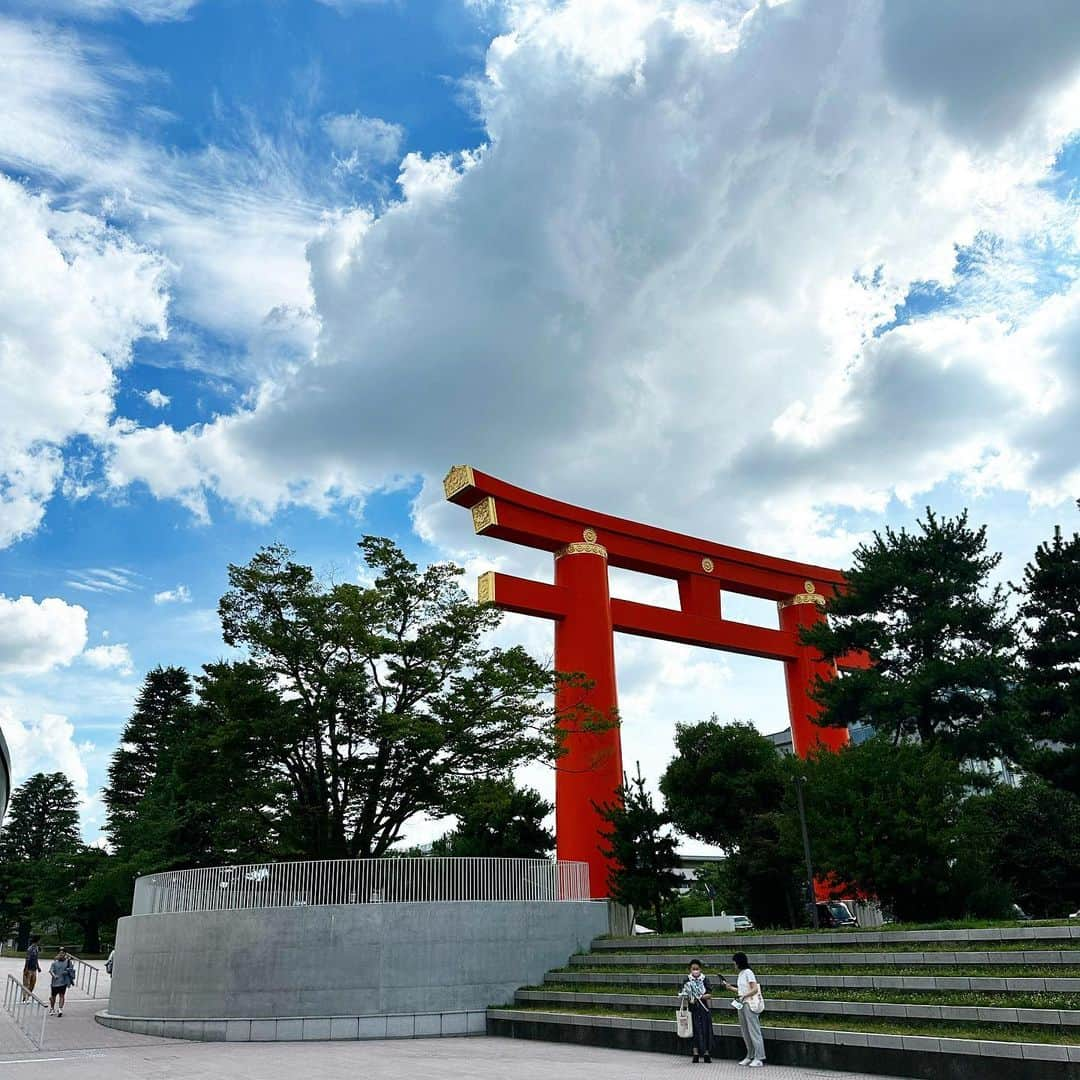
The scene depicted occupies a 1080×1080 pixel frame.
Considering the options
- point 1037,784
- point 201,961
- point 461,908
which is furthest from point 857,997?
point 1037,784

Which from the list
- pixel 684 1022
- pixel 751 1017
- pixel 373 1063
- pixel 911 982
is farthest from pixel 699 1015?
pixel 373 1063

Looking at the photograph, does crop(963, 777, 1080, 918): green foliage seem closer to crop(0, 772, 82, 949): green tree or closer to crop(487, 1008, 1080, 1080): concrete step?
crop(487, 1008, 1080, 1080): concrete step

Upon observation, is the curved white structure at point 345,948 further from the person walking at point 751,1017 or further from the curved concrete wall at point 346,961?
the person walking at point 751,1017

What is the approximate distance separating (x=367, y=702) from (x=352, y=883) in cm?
420

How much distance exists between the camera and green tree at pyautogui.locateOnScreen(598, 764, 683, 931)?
63.2ft

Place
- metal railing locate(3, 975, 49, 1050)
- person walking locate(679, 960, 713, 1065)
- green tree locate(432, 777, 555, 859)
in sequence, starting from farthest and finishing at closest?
1. green tree locate(432, 777, 555, 859)
2. metal railing locate(3, 975, 49, 1050)
3. person walking locate(679, 960, 713, 1065)

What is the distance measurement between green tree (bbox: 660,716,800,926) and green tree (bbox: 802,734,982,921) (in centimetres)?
622

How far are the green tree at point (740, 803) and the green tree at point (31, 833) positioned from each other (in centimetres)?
3977

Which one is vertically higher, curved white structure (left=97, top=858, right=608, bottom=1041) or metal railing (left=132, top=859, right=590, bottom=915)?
metal railing (left=132, top=859, right=590, bottom=915)

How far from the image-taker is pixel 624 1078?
9.77 metres

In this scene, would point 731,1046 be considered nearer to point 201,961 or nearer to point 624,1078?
point 624,1078

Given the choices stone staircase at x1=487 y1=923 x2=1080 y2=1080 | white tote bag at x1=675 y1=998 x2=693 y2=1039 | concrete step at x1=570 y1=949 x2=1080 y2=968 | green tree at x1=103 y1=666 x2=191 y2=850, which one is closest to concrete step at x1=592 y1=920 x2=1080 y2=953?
stone staircase at x1=487 y1=923 x2=1080 y2=1080

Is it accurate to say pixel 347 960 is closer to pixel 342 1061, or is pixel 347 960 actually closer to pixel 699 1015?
pixel 342 1061

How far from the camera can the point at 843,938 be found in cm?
1324
